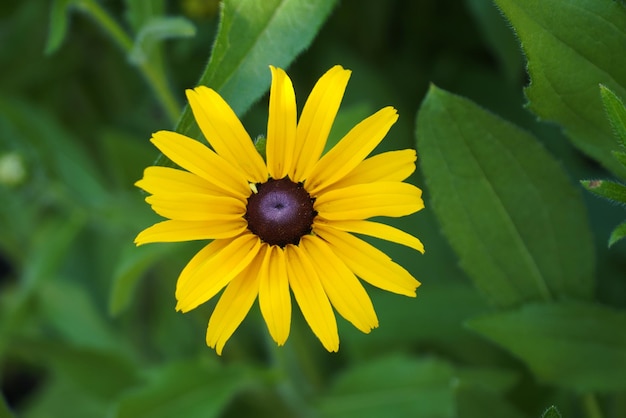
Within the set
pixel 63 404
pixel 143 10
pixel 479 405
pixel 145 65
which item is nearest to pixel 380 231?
pixel 479 405

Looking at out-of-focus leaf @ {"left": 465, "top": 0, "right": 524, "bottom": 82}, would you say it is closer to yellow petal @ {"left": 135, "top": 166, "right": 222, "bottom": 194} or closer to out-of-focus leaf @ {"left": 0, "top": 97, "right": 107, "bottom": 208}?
yellow petal @ {"left": 135, "top": 166, "right": 222, "bottom": 194}

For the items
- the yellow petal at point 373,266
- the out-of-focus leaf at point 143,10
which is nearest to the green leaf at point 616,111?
the yellow petal at point 373,266

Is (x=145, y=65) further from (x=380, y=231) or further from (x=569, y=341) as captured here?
(x=569, y=341)

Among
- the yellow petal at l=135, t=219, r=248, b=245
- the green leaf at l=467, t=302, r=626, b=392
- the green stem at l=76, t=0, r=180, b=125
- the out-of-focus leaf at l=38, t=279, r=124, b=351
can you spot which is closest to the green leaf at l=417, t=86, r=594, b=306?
the green leaf at l=467, t=302, r=626, b=392

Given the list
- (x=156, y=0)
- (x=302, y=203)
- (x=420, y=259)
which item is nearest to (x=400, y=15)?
(x=420, y=259)

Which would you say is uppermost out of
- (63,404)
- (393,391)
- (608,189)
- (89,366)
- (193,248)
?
(608,189)

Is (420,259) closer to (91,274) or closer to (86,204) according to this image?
(86,204)
